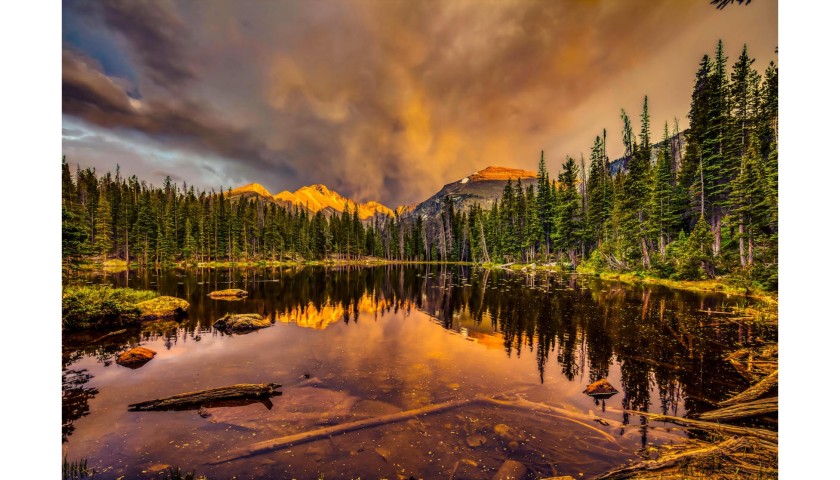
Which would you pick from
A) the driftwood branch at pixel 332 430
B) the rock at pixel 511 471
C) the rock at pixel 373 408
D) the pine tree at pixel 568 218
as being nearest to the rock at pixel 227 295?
the rock at pixel 373 408

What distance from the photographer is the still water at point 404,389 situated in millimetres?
6336

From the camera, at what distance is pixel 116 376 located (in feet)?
35.6

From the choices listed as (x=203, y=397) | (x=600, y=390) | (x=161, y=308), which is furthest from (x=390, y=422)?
(x=161, y=308)

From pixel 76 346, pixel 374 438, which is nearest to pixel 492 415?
pixel 374 438

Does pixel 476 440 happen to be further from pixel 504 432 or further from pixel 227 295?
pixel 227 295

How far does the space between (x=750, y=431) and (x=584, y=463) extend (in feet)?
12.0

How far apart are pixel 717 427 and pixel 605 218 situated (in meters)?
61.4

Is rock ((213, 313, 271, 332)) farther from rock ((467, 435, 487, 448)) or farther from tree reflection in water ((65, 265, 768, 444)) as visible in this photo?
rock ((467, 435, 487, 448))

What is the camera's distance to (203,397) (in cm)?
883

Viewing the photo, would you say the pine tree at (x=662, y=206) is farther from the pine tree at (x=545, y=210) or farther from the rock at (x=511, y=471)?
the rock at (x=511, y=471)

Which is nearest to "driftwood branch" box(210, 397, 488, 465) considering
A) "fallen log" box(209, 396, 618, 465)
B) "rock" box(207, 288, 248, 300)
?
"fallen log" box(209, 396, 618, 465)

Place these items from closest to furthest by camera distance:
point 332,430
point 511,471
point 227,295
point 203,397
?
point 511,471
point 332,430
point 203,397
point 227,295

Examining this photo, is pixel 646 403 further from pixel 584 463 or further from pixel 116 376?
pixel 116 376

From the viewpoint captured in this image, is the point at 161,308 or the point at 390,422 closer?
the point at 390,422
